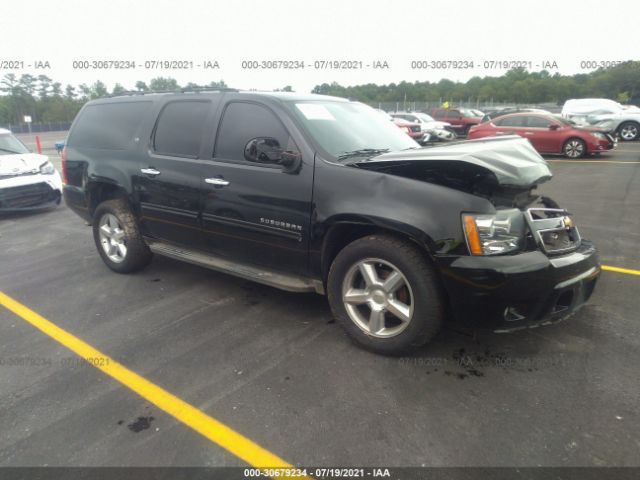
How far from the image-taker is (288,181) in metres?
3.36

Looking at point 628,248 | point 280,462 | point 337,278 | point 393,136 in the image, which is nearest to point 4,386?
point 280,462

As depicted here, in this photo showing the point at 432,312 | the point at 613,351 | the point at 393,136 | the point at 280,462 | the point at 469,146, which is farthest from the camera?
the point at 393,136

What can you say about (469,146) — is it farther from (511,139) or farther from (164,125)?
(164,125)

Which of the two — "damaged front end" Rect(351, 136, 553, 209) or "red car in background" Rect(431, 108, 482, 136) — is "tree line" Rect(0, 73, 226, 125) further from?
"damaged front end" Rect(351, 136, 553, 209)

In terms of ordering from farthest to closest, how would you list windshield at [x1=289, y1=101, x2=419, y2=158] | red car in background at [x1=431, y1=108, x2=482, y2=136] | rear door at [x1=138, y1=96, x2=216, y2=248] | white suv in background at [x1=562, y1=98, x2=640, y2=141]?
1. red car in background at [x1=431, y1=108, x2=482, y2=136]
2. white suv in background at [x1=562, y1=98, x2=640, y2=141]
3. rear door at [x1=138, y1=96, x2=216, y2=248]
4. windshield at [x1=289, y1=101, x2=419, y2=158]

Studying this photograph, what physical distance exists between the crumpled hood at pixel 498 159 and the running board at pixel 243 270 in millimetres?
1003

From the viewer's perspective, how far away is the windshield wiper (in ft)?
11.2

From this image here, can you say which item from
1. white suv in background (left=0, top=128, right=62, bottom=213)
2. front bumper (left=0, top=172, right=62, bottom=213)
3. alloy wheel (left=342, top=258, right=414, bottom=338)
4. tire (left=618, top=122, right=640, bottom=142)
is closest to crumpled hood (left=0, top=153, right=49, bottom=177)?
white suv in background (left=0, top=128, right=62, bottom=213)

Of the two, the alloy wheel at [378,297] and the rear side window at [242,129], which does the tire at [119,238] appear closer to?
the rear side window at [242,129]

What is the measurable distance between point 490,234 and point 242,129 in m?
A: 2.15

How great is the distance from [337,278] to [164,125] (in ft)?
7.89

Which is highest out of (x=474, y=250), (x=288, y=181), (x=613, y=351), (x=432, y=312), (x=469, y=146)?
(x=469, y=146)

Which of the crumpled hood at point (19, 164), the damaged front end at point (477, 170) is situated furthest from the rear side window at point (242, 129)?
the crumpled hood at point (19, 164)

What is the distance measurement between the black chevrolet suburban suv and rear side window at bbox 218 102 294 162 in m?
0.01
